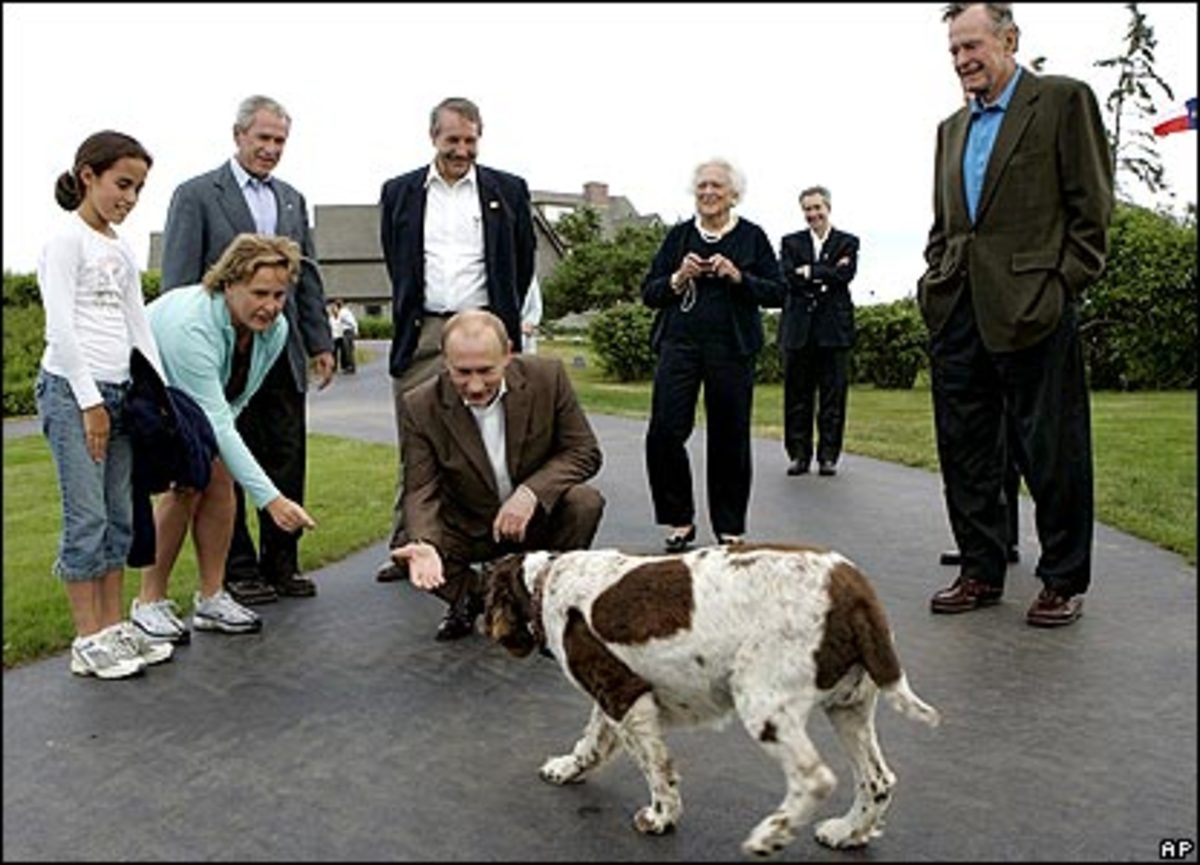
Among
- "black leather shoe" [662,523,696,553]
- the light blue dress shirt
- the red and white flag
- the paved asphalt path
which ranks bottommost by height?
the paved asphalt path

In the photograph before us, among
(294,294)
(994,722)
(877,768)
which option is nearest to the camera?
(877,768)

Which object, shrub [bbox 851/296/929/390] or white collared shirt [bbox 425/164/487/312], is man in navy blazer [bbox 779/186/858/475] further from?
shrub [bbox 851/296/929/390]

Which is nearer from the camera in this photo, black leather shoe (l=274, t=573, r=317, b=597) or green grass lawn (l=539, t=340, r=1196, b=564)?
green grass lawn (l=539, t=340, r=1196, b=564)

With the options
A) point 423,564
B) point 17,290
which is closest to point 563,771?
point 423,564

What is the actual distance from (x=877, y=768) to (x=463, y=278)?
12.5 feet

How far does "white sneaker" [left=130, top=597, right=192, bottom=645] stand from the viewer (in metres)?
5.07

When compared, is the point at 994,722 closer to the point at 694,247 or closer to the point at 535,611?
the point at 535,611

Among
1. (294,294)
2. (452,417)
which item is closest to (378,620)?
(452,417)

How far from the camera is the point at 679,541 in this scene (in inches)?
271

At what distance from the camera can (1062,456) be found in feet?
16.2

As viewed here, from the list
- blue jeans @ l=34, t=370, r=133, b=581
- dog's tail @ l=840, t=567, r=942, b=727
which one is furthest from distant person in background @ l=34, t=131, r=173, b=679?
dog's tail @ l=840, t=567, r=942, b=727

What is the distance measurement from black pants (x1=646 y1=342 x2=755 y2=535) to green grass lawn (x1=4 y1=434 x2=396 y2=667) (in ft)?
6.97

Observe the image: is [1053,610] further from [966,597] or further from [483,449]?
[483,449]

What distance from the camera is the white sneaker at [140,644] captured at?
15.3 ft
